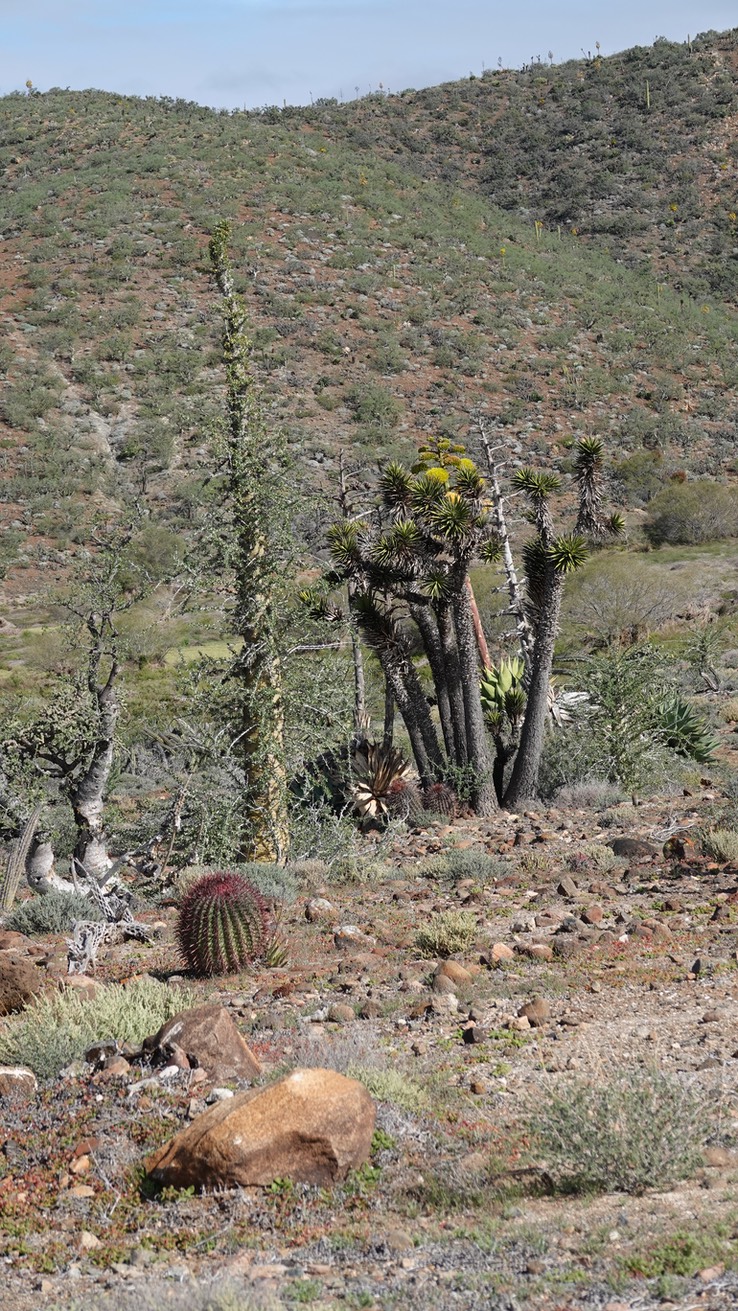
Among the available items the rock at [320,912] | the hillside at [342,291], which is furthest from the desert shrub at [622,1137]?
the hillside at [342,291]

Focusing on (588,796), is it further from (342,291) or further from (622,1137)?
(342,291)

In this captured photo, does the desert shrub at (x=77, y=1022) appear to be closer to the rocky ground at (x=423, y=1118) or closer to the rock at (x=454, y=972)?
the rocky ground at (x=423, y=1118)

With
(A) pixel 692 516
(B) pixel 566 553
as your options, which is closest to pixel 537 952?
(B) pixel 566 553

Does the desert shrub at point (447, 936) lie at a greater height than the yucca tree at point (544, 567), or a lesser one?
lesser

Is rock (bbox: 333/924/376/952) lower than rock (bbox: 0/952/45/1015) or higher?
lower

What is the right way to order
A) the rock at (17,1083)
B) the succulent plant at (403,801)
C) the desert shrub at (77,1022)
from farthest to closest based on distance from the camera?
the succulent plant at (403,801), the desert shrub at (77,1022), the rock at (17,1083)

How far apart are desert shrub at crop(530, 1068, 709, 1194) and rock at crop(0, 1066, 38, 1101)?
97.1 inches

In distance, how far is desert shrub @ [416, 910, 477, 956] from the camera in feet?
26.5

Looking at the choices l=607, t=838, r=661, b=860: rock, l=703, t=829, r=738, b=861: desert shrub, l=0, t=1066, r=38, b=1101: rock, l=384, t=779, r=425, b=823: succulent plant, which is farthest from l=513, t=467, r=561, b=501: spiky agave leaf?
l=0, t=1066, r=38, b=1101: rock

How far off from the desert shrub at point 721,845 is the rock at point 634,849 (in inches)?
20.6

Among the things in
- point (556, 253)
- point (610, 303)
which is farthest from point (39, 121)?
point (610, 303)

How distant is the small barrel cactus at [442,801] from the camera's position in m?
13.5

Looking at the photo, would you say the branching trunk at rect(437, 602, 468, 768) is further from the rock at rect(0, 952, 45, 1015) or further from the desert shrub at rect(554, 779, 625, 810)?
the rock at rect(0, 952, 45, 1015)

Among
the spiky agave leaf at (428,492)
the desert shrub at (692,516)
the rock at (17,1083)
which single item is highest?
the desert shrub at (692,516)
